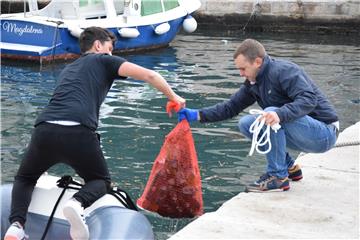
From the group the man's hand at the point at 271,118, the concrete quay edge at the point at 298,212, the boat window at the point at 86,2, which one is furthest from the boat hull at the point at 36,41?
the man's hand at the point at 271,118

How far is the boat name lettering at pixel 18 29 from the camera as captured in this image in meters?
15.5

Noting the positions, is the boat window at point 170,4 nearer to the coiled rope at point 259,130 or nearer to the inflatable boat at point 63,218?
the coiled rope at point 259,130

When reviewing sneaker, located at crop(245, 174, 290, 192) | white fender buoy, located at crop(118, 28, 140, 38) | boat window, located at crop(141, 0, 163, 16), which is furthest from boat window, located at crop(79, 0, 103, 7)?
sneaker, located at crop(245, 174, 290, 192)

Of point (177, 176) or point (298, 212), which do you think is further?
point (177, 176)

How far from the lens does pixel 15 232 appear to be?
190 inches

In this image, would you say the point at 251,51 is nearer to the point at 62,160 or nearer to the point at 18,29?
the point at 62,160

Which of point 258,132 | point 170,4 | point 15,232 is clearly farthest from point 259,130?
point 170,4

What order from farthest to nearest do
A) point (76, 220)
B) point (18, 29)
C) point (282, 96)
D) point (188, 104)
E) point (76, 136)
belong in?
1. point (18, 29)
2. point (188, 104)
3. point (282, 96)
4. point (76, 136)
5. point (76, 220)

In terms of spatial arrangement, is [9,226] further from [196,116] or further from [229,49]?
[229,49]

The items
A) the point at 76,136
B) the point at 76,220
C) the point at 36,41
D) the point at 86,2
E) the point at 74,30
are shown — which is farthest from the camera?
the point at 86,2

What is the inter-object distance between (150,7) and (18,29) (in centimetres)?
351

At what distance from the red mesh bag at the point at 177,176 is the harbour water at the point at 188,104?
0.27m

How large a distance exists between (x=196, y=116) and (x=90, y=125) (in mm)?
1125

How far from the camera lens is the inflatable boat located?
4715mm
